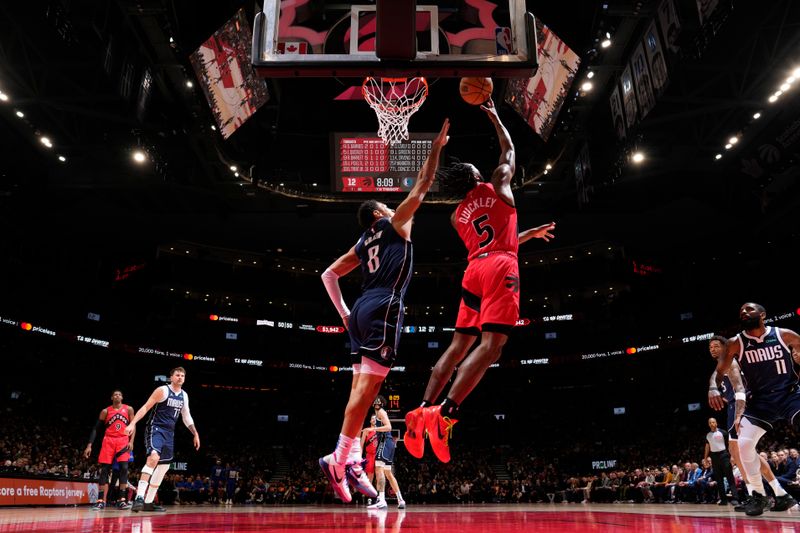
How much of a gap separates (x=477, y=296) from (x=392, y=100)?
820cm

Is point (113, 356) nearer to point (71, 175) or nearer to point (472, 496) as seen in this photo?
point (71, 175)

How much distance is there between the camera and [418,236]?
27.8 metres

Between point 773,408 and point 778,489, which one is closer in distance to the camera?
point 773,408

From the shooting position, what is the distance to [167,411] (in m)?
8.58

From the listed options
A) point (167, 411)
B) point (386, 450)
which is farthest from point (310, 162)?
point (167, 411)

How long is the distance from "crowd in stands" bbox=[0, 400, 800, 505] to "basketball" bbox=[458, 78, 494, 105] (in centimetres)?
992

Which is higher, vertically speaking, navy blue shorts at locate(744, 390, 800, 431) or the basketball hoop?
the basketball hoop

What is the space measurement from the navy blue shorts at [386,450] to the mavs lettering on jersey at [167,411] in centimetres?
415

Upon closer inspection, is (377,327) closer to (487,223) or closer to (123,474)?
(487,223)

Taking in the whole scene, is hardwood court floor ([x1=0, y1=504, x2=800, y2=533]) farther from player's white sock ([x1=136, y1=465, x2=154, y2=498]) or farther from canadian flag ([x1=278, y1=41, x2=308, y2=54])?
canadian flag ([x1=278, y1=41, x2=308, y2=54])

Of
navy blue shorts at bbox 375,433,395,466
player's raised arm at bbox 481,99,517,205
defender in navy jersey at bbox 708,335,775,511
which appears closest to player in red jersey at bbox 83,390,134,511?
navy blue shorts at bbox 375,433,395,466

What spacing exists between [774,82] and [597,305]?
18.0 meters

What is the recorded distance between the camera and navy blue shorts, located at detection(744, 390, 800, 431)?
606 centimetres

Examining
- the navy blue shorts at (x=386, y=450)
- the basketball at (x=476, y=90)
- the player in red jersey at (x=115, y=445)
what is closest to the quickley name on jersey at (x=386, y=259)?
the basketball at (x=476, y=90)
